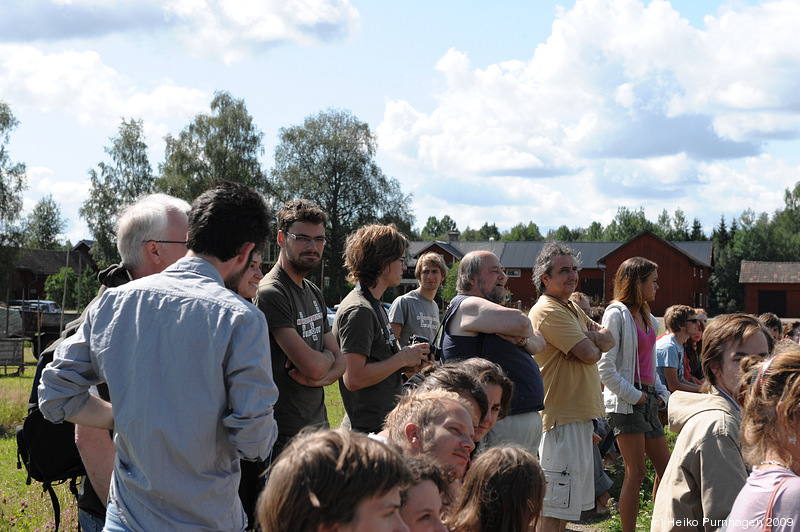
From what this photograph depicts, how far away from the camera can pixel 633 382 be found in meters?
5.71

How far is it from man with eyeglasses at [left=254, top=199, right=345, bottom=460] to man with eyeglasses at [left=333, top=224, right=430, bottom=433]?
8.1 inches

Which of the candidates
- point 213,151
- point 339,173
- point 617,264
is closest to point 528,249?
point 617,264

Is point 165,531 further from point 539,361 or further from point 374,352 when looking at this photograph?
point 539,361

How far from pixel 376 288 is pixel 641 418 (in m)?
2.37

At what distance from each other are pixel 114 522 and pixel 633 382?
434cm

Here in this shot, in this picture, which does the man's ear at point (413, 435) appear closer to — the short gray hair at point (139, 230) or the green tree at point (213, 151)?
the short gray hair at point (139, 230)

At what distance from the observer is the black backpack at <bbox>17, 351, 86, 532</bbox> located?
2.85 m

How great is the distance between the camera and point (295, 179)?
156 ft

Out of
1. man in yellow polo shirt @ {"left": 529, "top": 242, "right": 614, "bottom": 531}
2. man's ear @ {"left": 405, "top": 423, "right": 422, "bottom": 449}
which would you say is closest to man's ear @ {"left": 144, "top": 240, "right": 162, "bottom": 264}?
man's ear @ {"left": 405, "top": 423, "right": 422, "bottom": 449}

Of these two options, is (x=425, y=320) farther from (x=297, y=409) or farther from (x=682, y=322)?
(x=297, y=409)

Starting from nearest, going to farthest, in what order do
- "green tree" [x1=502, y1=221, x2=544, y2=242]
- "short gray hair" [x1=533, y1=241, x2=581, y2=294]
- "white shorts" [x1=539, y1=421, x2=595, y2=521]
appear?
1. "white shorts" [x1=539, y1=421, x2=595, y2=521]
2. "short gray hair" [x1=533, y1=241, x2=581, y2=294]
3. "green tree" [x1=502, y1=221, x2=544, y2=242]

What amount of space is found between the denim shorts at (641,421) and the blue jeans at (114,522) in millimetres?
4063

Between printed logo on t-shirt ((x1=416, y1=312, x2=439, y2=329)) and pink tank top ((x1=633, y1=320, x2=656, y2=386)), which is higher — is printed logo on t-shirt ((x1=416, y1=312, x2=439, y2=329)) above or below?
above

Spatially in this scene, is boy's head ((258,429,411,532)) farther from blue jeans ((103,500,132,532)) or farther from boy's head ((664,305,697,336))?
boy's head ((664,305,697,336))
